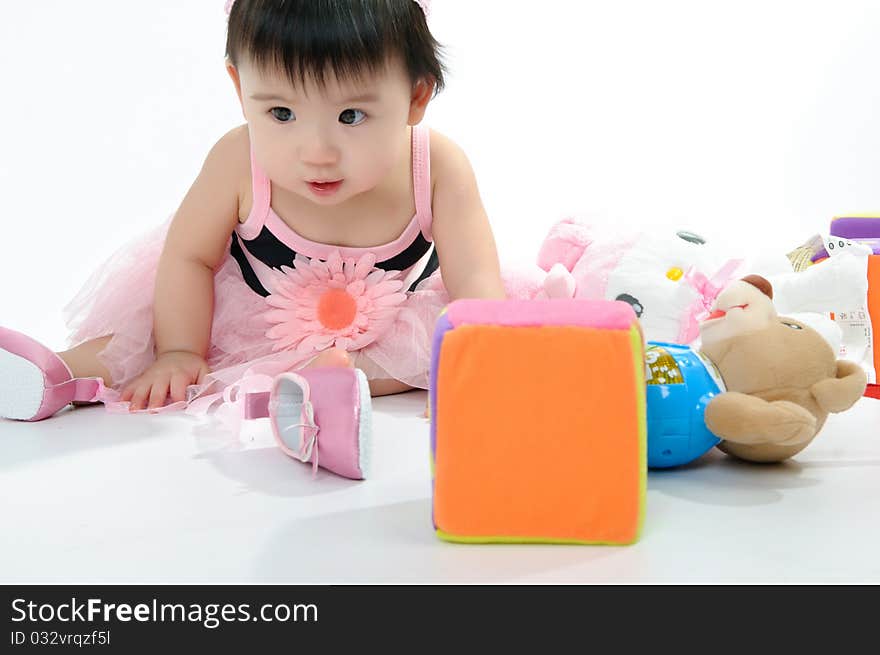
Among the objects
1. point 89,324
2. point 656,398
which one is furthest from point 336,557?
point 89,324

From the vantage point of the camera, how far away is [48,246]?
2.31 metres

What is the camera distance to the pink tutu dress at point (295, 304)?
58.8 inches

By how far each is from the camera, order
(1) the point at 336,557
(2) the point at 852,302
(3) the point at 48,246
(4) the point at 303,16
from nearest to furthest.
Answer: (1) the point at 336,557, (4) the point at 303,16, (2) the point at 852,302, (3) the point at 48,246

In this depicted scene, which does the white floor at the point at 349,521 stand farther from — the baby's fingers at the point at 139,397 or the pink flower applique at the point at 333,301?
the pink flower applique at the point at 333,301

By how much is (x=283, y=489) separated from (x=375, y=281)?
533 millimetres

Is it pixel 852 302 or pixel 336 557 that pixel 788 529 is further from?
pixel 852 302

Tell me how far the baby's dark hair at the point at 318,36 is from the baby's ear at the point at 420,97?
0.26ft

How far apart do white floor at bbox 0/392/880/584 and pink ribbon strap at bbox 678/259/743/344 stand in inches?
12.8

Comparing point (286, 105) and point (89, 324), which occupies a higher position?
point (286, 105)

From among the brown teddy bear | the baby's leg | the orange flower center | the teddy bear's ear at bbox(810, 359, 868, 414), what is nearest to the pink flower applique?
the orange flower center

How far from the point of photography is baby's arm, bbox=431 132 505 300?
4.91ft

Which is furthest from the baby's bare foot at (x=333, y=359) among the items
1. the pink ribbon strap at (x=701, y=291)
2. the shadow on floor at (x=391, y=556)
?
the pink ribbon strap at (x=701, y=291)

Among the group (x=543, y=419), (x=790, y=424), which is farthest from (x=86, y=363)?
(x=790, y=424)

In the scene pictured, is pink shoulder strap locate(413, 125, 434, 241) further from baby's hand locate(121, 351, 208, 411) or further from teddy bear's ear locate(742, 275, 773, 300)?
teddy bear's ear locate(742, 275, 773, 300)
